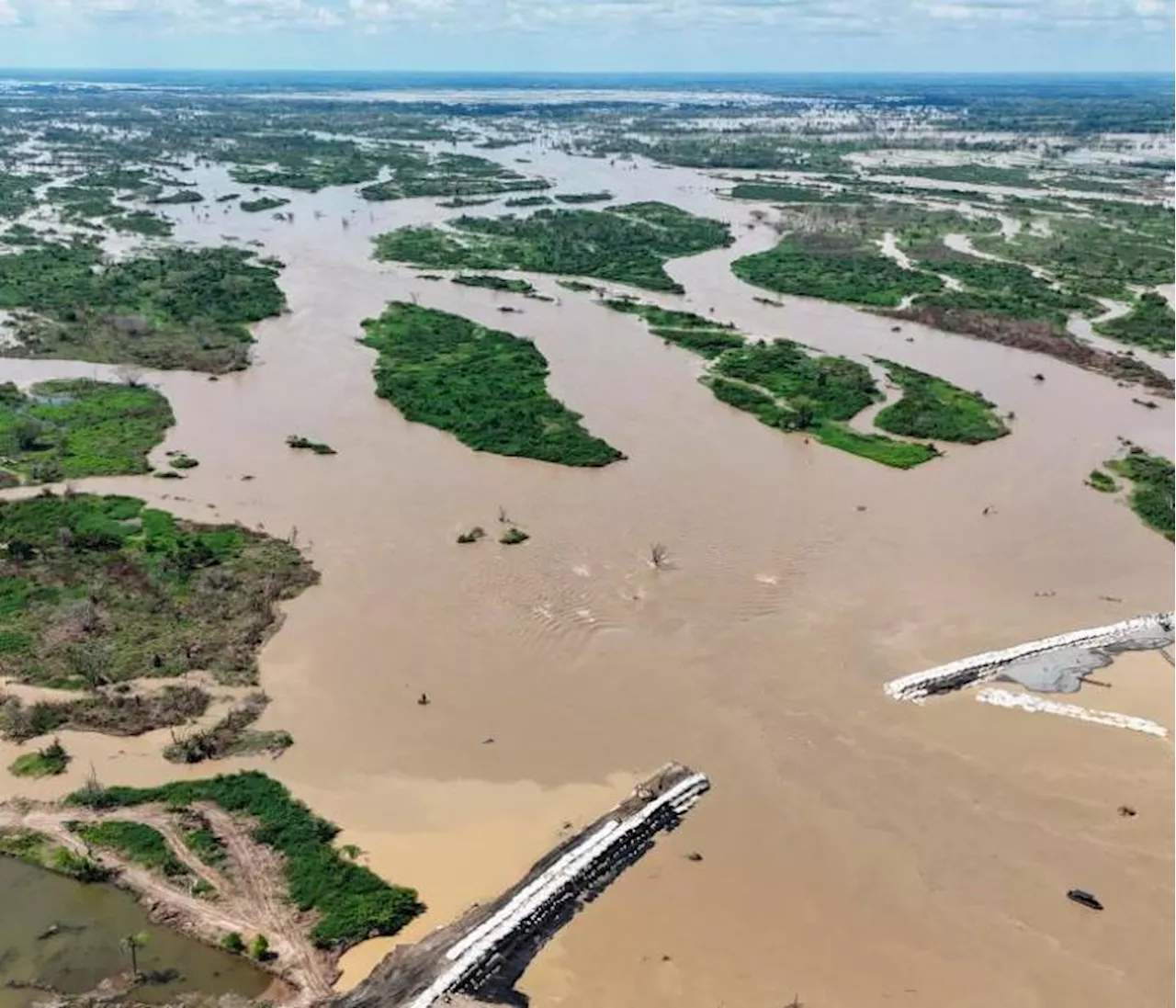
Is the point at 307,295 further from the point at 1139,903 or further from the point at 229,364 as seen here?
the point at 1139,903

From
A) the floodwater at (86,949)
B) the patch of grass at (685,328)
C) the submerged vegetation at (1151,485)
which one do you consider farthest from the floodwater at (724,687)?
the patch of grass at (685,328)

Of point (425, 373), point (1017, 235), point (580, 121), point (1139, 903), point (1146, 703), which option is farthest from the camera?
point (580, 121)

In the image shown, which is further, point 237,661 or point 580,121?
point 580,121

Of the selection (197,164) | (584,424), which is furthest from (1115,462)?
(197,164)

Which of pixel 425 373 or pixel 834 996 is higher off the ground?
pixel 425 373

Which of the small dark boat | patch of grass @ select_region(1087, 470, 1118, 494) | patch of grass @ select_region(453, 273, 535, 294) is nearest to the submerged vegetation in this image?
patch of grass @ select_region(1087, 470, 1118, 494)

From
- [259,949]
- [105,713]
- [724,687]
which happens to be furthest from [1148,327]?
[259,949]

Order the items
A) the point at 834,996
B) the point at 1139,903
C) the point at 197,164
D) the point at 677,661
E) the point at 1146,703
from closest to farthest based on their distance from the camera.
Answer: the point at 834,996 < the point at 1139,903 < the point at 1146,703 < the point at 677,661 < the point at 197,164

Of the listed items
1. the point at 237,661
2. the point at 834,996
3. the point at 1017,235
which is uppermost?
the point at 1017,235

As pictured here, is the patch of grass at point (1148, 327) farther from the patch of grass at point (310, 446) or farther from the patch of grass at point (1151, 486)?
the patch of grass at point (310, 446)
